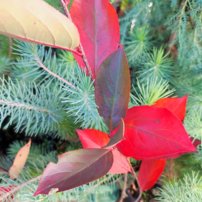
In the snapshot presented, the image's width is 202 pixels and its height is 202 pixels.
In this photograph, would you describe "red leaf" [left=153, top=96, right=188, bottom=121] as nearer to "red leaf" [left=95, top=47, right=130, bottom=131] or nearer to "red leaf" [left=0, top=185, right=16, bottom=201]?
"red leaf" [left=95, top=47, right=130, bottom=131]

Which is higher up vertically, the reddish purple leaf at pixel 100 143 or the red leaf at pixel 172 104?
the red leaf at pixel 172 104

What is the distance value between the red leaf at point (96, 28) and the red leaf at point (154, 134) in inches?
3.0

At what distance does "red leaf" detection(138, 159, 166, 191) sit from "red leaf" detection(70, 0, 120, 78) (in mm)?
171

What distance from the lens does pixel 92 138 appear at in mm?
419

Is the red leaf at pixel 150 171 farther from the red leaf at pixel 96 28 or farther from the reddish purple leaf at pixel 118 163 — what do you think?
the red leaf at pixel 96 28

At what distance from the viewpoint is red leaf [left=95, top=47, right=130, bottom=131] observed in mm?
358

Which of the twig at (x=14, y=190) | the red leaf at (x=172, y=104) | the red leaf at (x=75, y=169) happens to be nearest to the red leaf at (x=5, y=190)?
the twig at (x=14, y=190)

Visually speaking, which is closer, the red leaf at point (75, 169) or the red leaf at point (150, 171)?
the red leaf at point (75, 169)

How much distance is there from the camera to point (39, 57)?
18.5 inches

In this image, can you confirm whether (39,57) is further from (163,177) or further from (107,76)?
(163,177)

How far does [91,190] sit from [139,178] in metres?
0.08

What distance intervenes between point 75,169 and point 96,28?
17cm

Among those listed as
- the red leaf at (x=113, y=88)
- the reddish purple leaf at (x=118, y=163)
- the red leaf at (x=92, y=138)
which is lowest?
the reddish purple leaf at (x=118, y=163)

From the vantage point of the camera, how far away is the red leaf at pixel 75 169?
35 cm
